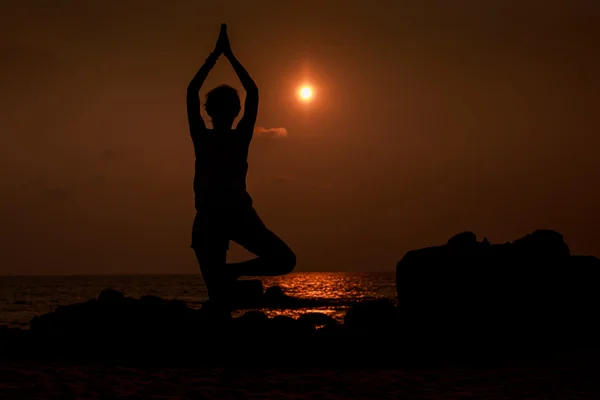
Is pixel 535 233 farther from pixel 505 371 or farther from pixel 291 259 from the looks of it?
pixel 291 259

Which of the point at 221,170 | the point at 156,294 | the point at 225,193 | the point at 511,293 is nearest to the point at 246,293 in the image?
the point at 225,193

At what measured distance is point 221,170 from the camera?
574cm

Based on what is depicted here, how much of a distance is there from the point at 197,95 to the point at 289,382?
3.01 m

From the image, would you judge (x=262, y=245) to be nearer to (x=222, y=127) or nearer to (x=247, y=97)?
(x=222, y=127)

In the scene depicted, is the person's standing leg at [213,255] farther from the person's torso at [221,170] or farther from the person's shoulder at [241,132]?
the person's shoulder at [241,132]

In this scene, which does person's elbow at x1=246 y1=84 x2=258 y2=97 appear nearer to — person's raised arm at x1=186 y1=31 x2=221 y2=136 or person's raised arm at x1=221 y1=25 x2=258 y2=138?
person's raised arm at x1=221 y1=25 x2=258 y2=138

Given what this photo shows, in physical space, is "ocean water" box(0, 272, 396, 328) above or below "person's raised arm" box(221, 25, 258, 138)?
below

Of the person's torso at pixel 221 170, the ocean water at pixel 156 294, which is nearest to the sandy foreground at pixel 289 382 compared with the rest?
the person's torso at pixel 221 170

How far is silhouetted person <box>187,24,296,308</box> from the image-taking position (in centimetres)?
573

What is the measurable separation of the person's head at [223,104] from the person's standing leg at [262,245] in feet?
3.38

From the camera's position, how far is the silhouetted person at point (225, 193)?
226 inches

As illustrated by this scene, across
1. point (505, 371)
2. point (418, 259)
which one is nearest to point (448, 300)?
point (418, 259)

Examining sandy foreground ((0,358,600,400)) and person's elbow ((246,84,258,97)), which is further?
person's elbow ((246,84,258,97))

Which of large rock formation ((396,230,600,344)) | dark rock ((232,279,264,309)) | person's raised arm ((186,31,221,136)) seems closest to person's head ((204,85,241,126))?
person's raised arm ((186,31,221,136))
